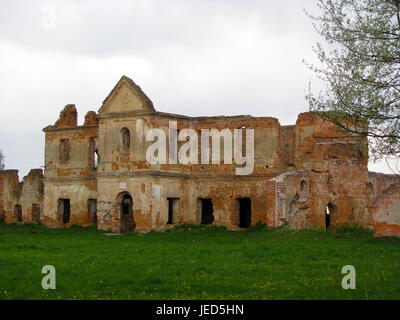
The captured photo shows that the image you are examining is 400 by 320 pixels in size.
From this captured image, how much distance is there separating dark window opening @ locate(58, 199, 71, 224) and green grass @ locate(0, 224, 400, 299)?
8.60 metres

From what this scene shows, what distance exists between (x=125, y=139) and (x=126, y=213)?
15.3 ft

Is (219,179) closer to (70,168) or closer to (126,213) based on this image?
(126,213)

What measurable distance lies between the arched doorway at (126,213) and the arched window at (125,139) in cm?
241

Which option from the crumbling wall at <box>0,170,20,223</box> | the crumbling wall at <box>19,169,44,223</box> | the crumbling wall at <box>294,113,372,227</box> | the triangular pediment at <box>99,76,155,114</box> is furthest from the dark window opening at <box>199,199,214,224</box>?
the crumbling wall at <box>0,170,20,223</box>

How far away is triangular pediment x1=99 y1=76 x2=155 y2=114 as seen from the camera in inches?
1245

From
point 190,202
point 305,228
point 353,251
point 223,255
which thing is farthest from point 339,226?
point 223,255

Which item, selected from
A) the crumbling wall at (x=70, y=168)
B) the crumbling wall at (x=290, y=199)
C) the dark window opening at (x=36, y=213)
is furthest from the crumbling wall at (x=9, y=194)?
the crumbling wall at (x=290, y=199)

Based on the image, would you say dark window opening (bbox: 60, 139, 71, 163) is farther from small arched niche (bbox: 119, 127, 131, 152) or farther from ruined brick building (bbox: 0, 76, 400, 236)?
small arched niche (bbox: 119, 127, 131, 152)

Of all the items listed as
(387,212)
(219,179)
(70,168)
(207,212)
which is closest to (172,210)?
(207,212)

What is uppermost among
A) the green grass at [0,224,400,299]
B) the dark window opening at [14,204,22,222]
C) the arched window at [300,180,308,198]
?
the arched window at [300,180,308,198]

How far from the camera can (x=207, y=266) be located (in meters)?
17.7

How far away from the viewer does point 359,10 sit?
14477 millimetres
